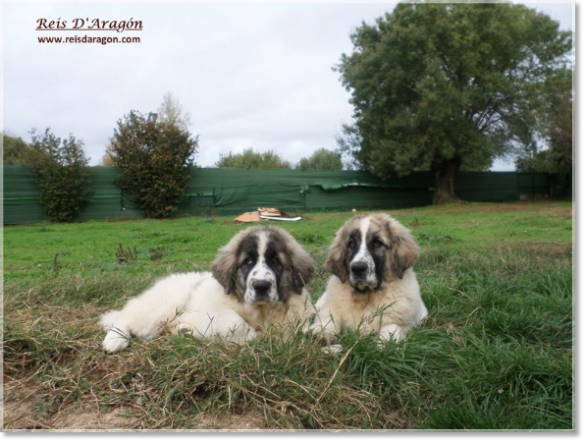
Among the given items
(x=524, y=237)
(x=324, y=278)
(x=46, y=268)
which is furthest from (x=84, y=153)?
(x=524, y=237)

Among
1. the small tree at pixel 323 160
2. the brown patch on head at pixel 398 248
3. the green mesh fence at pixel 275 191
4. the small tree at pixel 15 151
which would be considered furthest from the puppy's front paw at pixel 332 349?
the small tree at pixel 15 151

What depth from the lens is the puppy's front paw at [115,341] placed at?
11.3 feet

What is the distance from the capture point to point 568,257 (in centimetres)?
518

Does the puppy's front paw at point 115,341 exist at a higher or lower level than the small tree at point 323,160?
lower

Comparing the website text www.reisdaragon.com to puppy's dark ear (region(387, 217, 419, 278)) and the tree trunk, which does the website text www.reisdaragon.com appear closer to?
puppy's dark ear (region(387, 217, 419, 278))

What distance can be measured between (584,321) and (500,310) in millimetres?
675

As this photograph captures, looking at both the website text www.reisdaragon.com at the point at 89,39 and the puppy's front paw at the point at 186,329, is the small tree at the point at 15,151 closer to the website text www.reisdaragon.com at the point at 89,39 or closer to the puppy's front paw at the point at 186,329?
the website text www.reisdaragon.com at the point at 89,39

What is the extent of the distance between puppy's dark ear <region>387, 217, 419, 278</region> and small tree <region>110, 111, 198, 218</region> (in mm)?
2135

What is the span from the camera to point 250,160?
4.96 meters

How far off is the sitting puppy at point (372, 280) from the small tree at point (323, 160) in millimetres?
1569

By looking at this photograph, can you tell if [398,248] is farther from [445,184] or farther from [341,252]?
[445,184]

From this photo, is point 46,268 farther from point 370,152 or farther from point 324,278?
point 370,152

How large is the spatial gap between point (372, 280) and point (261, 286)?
81 centimetres

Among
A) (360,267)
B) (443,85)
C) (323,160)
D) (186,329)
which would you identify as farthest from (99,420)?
(443,85)
